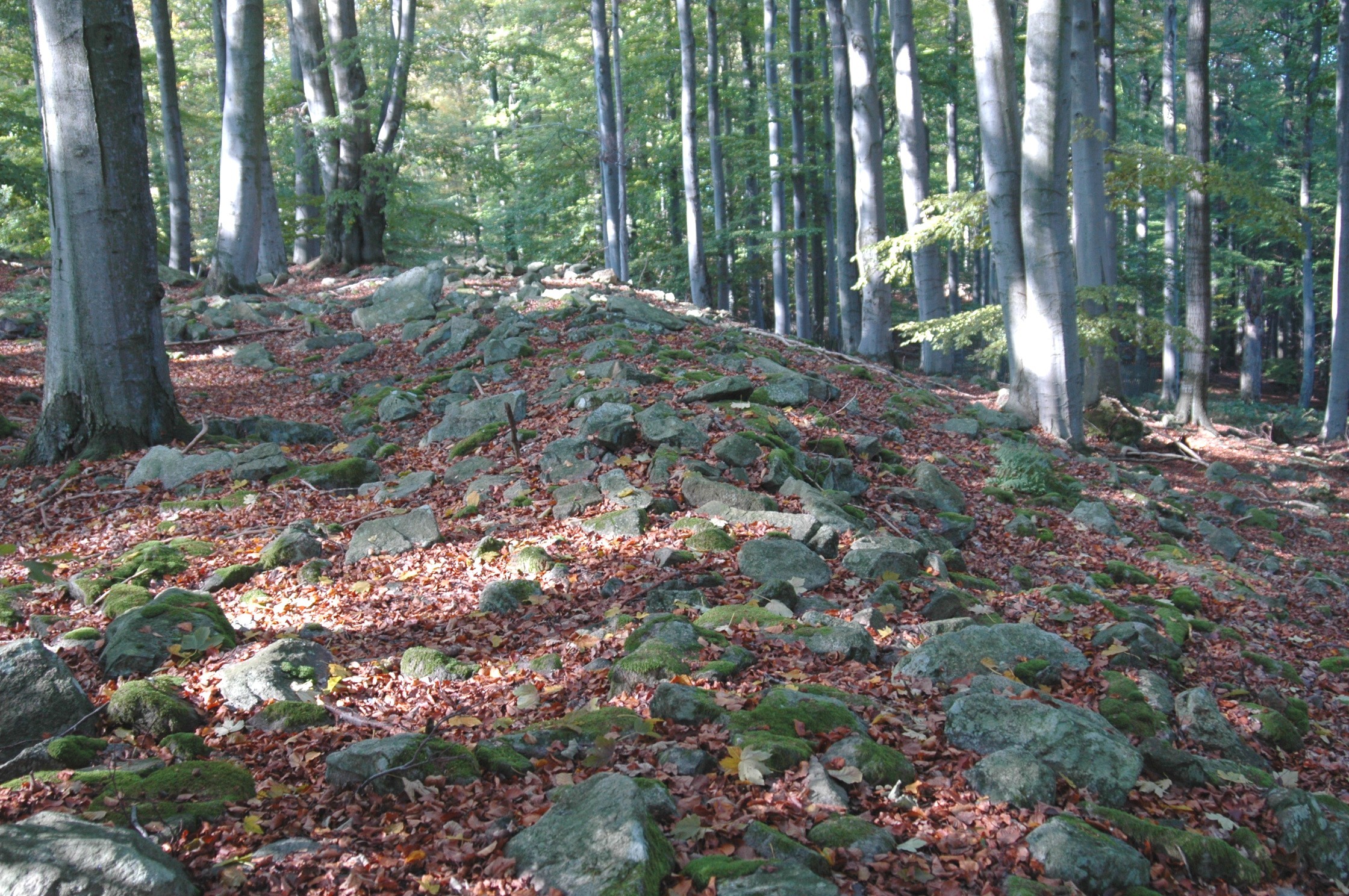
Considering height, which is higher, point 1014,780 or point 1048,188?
point 1048,188

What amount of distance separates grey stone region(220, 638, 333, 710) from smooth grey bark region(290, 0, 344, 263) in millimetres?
13454

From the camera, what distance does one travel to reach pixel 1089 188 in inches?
483

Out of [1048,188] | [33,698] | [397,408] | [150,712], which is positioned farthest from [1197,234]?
[33,698]

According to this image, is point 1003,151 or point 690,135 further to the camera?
point 690,135

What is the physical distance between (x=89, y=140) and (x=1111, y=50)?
1596 centimetres

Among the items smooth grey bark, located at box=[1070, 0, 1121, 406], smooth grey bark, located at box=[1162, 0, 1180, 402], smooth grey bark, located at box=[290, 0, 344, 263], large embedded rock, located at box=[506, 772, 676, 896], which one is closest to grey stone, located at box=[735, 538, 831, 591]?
large embedded rock, located at box=[506, 772, 676, 896]

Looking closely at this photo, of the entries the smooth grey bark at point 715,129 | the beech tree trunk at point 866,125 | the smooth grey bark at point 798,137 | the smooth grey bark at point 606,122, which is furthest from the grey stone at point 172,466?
the smooth grey bark at point 715,129

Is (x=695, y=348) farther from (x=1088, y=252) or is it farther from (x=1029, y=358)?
(x=1088, y=252)

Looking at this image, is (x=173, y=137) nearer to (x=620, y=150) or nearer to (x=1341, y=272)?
(x=620, y=150)

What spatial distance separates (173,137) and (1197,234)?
17338 millimetres

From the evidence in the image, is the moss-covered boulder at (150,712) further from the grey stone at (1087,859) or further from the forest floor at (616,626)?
the grey stone at (1087,859)

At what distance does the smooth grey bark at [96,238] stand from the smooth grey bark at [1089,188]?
34.1 feet

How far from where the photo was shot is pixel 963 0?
2400cm

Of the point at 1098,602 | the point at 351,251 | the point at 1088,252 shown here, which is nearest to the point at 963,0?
the point at 1088,252
